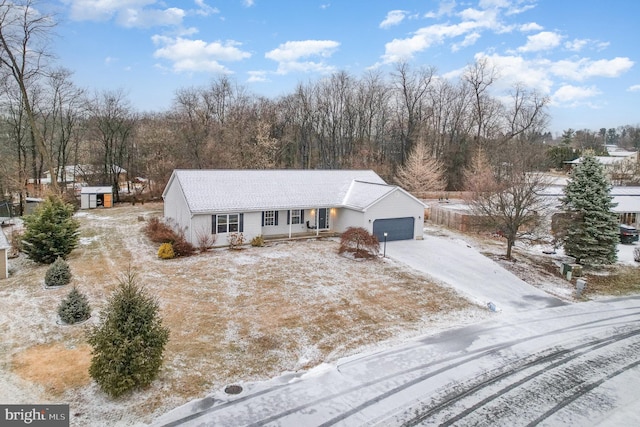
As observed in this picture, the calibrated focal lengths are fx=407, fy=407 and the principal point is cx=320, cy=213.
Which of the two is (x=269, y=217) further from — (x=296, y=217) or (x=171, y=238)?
(x=171, y=238)

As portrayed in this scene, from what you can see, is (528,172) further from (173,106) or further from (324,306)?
(173,106)

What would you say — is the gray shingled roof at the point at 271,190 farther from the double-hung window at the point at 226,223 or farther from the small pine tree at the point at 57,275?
the small pine tree at the point at 57,275

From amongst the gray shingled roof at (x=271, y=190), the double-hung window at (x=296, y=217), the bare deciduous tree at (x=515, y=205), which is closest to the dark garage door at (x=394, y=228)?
the gray shingled roof at (x=271, y=190)

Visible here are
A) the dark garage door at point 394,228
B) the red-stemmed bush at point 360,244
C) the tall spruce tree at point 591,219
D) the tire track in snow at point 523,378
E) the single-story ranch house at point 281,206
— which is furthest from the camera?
the dark garage door at point 394,228

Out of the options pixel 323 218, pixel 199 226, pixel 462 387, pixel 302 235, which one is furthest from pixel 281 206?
pixel 462 387

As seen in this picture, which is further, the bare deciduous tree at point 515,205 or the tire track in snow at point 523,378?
the bare deciduous tree at point 515,205

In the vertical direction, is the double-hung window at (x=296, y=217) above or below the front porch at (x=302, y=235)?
above
